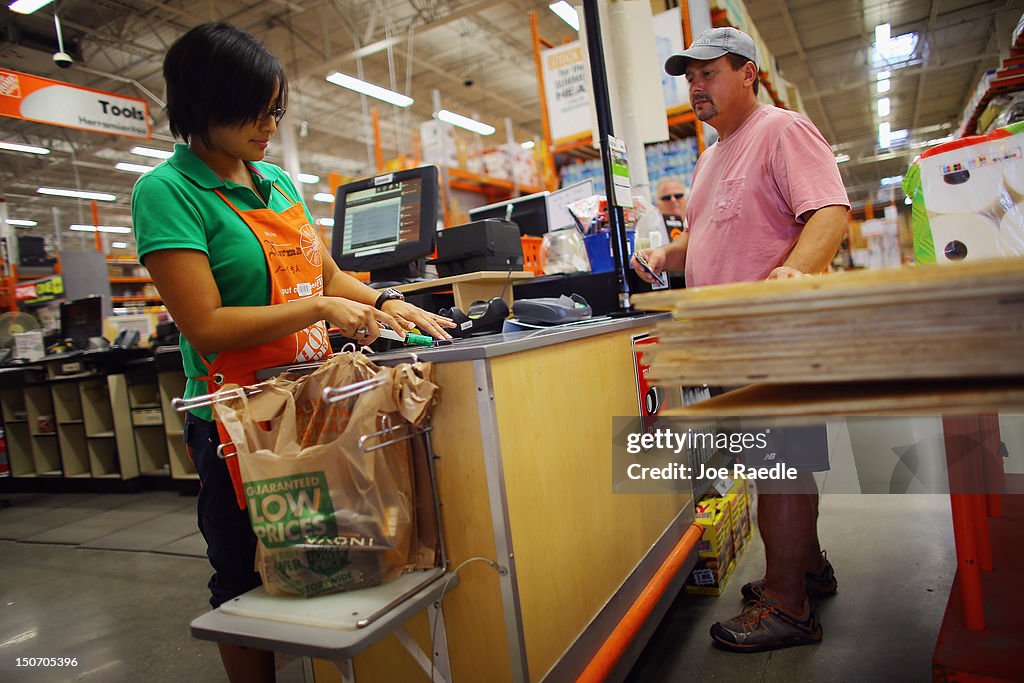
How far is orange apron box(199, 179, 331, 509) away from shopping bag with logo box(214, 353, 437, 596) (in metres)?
0.12

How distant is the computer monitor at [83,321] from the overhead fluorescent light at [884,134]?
20.2m

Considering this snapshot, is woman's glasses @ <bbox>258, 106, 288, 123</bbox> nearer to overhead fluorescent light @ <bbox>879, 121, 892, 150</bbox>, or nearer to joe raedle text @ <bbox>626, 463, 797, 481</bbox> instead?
joe raedle text @ <bbox>626, 463, 797, 481</bbox>

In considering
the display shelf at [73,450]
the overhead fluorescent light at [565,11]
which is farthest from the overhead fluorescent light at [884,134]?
the display shelf at [73,450]

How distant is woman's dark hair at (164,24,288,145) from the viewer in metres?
1.15

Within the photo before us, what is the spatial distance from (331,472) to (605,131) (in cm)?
143

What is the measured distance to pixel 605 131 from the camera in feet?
6.50

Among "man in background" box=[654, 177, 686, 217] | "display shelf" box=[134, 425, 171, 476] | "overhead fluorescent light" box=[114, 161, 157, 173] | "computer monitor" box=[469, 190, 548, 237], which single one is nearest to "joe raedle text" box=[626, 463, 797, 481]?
"computer monitor" box=[469, 190, 548, 237]

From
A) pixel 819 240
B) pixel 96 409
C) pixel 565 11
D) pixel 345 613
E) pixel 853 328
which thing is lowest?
pixel 345 613

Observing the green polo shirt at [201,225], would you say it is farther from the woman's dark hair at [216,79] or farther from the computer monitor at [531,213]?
the computer monitor at [531,213]

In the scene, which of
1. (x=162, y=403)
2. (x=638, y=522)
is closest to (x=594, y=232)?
(x=638, y=522)

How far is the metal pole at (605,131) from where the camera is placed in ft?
6.29

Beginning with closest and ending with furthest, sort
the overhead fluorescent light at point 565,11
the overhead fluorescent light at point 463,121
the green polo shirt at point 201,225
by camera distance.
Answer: the green polo shirt at point 201,225 < the overhead fluorescent light at point 565,11 < the overhead fluorescent light at point 463,121

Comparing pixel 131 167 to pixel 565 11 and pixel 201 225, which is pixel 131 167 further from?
pixel 201 225

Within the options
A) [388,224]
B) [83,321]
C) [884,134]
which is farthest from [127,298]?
[884,134]
